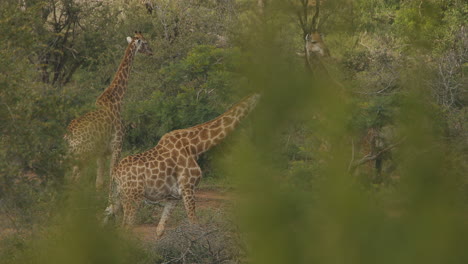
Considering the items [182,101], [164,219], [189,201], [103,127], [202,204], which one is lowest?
Result: [202,204]

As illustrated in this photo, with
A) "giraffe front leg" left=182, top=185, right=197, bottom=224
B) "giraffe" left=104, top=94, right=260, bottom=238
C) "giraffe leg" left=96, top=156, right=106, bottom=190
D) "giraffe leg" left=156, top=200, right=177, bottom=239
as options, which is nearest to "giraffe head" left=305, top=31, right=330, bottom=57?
"giraffe" left=104, top=94, right=260, bottom=238

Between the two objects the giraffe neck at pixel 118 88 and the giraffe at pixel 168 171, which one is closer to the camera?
the giraffe at pixel 168 171

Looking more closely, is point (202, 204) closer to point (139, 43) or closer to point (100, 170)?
point (100, 170)

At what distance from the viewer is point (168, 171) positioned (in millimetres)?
8203

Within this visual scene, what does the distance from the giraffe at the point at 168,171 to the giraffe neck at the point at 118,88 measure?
1591 mm

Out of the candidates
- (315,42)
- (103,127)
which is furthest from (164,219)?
(315,42)

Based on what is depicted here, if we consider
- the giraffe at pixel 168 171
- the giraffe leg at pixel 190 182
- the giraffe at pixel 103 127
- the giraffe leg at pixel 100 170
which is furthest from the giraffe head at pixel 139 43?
the giraffe leg at pixel 190 182

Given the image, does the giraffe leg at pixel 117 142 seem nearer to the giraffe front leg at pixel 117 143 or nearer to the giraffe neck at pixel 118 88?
the giraffe front leg at pixel 117 143

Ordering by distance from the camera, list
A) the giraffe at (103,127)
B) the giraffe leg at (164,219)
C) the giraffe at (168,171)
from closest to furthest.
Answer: the giraffe leg at (164,219) → the giraffe at (168,171) → the giraffe at (103,127)

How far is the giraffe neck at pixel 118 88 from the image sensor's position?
9.81 meters

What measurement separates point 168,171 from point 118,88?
2212 millimetres

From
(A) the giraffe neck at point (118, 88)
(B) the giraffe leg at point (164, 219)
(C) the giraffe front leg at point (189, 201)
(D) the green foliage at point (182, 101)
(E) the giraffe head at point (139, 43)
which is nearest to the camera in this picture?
(B) the giraffe leg at point (164, 219)

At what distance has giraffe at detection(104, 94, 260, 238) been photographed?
8086 mm

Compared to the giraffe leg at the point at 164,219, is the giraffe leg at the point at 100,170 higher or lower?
lower
